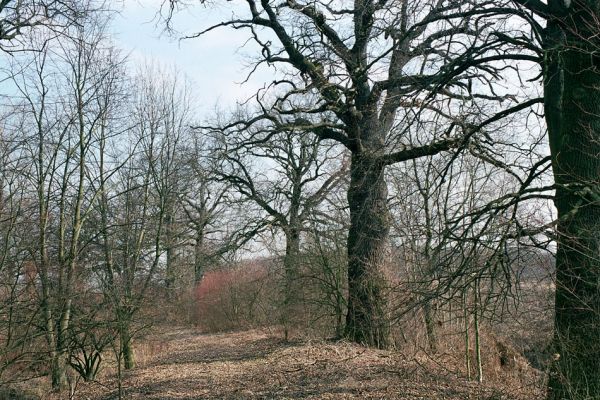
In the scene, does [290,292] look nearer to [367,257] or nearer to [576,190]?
[367,257]

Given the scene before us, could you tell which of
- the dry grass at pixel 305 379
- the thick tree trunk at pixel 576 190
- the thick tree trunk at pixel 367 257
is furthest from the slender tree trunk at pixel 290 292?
the thick tree trunk at pixel 576 190

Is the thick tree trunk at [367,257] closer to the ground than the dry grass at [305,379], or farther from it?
farther from it

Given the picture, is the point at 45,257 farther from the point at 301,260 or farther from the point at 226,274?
the point at 226,274

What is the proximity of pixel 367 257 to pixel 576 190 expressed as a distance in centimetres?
692

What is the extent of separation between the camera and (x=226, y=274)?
2791 centimetres

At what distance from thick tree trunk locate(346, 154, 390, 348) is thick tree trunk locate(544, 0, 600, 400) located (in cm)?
567

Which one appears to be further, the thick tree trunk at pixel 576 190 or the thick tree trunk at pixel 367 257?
the thick tree trunk at pixel 367 257

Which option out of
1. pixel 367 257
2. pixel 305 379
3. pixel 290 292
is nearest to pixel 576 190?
pixel 305 379

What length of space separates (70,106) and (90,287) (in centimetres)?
573

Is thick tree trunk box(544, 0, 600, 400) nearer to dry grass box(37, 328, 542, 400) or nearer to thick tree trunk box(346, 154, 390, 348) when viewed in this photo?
dry grass box(37, 328, 542, 400)

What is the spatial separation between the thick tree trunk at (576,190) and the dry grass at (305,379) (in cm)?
110

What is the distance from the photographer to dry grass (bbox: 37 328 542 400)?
8617mm

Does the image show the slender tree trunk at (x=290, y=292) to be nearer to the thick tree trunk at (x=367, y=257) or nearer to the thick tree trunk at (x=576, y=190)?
the thick tree trunk at (x=367, y=257)

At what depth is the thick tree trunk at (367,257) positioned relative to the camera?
12828 mm
